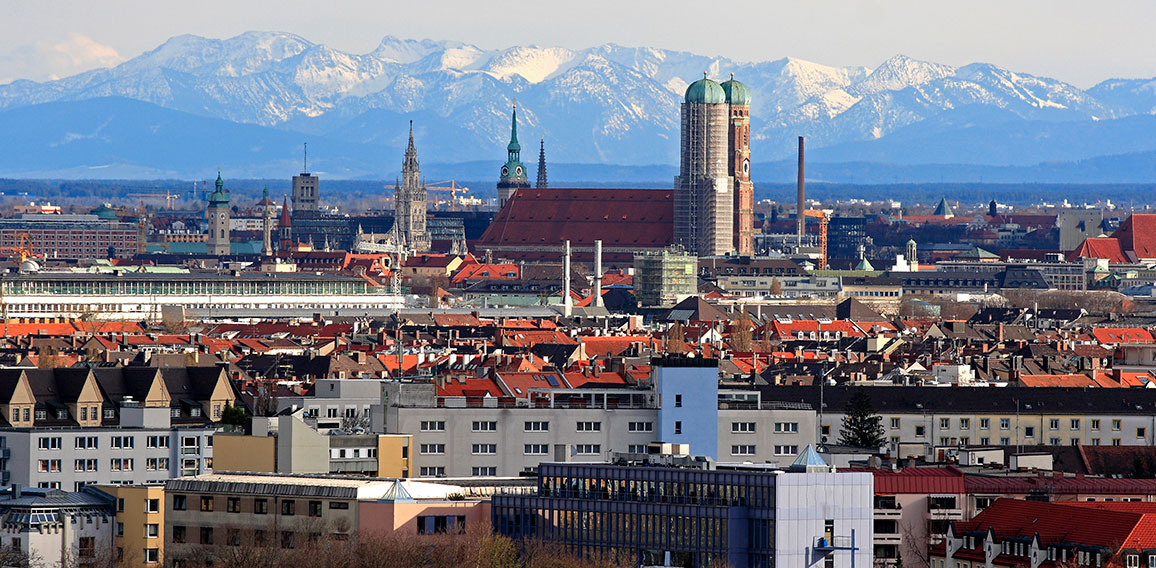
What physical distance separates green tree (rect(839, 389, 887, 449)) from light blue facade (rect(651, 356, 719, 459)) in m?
4.56

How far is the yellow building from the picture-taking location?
1820 inches

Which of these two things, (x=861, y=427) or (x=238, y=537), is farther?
(x=861, y=427)

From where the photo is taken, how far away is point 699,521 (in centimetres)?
4272

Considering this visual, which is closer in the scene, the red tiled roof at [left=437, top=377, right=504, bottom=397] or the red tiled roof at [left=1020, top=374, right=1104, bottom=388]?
the red tiled roof at [left=437, top=377, right=504, bottom=397]

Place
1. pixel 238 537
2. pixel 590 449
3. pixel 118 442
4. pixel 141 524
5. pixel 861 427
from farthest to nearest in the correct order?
pixel 861 427 < pixel 118 442 < pixel 590 449 < pixel 141 524 < pixel 238 537

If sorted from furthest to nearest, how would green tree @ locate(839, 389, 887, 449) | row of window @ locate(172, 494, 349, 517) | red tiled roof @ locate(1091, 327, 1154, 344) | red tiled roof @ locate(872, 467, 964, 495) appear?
red tiled roof @ locate(1091, 327, 1154, 344) < green tree @ locate(839, 389, 887, 449) < red tiled roof @ locate(872, 467, 964, 495) < row of window @ locate(172, 494, 349, 517)

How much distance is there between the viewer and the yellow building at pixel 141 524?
152ft

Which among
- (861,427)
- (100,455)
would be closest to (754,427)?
(861,427)

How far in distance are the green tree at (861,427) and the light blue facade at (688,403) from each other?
180 inches

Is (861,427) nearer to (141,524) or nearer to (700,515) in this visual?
(141,524)

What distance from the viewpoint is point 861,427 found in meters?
63.8

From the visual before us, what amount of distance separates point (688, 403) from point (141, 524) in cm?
1375

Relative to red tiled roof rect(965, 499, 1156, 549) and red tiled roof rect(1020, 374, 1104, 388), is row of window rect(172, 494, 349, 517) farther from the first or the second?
red tiled roof rect(1020, 374, 1104, 388)

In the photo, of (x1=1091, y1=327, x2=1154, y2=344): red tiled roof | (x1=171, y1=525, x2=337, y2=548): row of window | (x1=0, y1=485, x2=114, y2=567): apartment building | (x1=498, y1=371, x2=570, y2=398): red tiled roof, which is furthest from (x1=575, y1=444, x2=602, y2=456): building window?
(x1=1091, y1=327, x2=1154, y2=344): red tiled roof
